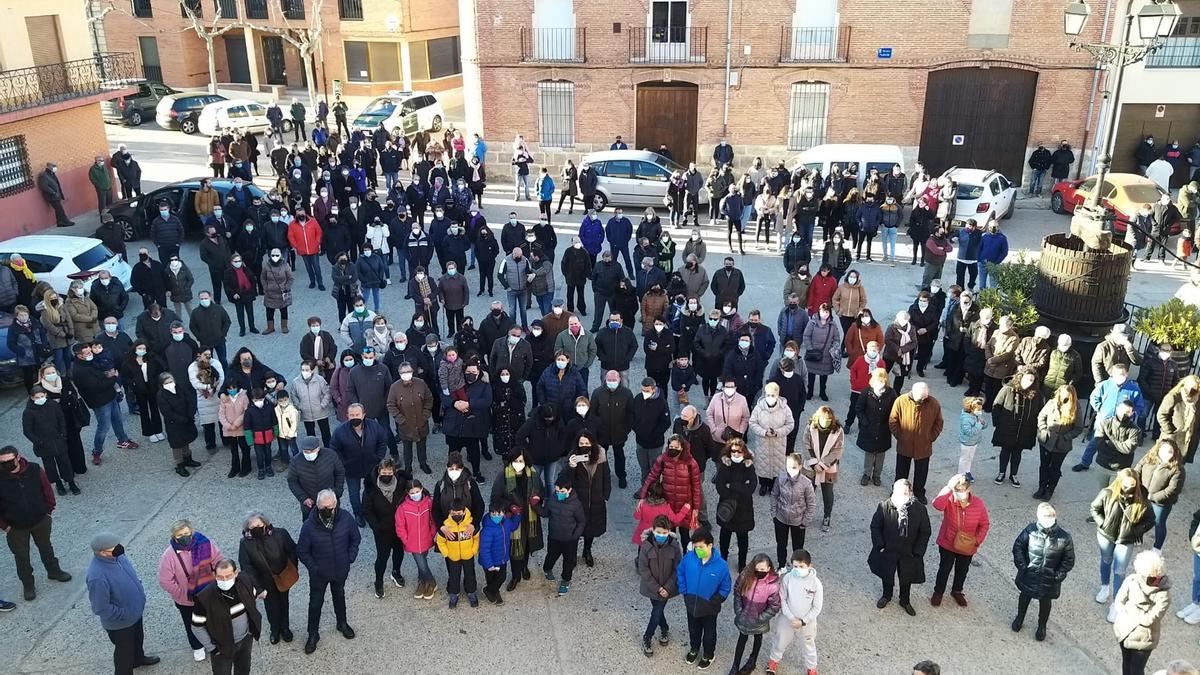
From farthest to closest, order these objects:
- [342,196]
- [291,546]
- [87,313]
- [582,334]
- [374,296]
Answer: [342,196] → [374,296] → [87,313] → [582,334] → [291,546]

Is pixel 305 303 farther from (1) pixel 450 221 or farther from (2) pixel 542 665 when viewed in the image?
(2) pixel 542 665

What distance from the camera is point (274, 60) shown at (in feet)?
140

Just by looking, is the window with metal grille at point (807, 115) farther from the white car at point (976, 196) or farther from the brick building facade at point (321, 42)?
the brick building facade at point (321, 42)

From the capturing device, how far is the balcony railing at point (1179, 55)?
25609 mm

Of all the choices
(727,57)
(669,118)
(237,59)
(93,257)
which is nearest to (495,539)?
(93,257)

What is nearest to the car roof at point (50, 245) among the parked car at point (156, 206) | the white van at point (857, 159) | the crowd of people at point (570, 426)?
the crowd of people at point (570, 426)

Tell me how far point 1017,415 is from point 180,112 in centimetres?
2991

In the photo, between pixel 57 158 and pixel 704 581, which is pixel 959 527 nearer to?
pixel 704 581

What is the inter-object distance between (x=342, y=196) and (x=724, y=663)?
1537 cm

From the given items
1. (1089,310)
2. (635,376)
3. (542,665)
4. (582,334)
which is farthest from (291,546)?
→ (1089,310)

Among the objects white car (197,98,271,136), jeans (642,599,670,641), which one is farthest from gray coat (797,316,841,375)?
white car (197,98,271,136)

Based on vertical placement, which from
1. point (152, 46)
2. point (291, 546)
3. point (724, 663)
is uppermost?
point (152, 46)

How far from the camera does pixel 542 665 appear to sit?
8.29 m

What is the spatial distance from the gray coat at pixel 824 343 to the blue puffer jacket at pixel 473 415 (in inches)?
174
